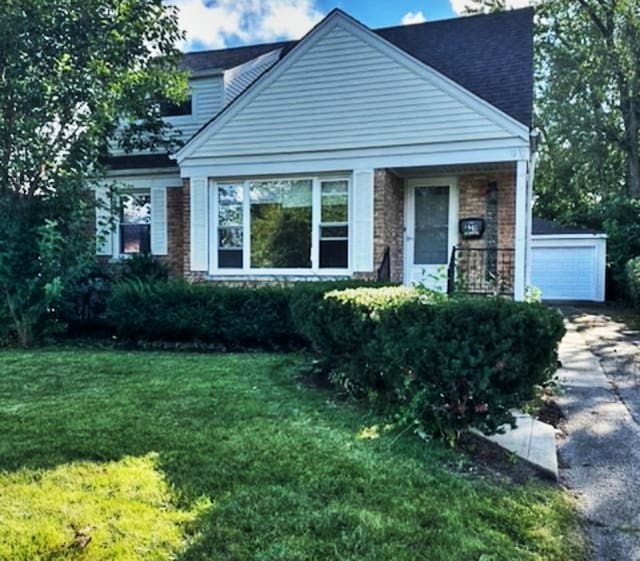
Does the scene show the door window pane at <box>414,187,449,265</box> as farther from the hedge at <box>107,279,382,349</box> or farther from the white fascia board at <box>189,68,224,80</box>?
the white fascia board at <box>189,68,224,80</box>

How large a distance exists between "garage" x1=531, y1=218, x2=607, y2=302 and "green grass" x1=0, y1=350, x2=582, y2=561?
1557 centimetres

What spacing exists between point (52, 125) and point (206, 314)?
172 inches

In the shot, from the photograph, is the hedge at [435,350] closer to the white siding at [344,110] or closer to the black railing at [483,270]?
the black railing at [483,270]

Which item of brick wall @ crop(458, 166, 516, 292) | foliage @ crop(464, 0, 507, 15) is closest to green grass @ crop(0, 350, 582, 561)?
brick wall @ crop(458, 166, 516, 292)

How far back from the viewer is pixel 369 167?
10.1 m

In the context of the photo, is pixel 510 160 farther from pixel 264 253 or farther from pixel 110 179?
pixel 110 179

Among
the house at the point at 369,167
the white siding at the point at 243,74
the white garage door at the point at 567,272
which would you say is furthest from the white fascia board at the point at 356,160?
the white garage door at the point at 567,272

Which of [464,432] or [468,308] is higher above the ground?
[468,308]

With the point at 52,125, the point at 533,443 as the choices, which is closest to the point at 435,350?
the point at 533,443

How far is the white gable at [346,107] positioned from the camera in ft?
31.6

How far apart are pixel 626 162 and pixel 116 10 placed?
949 inches

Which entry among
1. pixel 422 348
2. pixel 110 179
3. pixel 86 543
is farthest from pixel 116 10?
pixel 86 543

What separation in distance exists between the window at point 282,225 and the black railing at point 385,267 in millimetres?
722

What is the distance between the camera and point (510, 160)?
9320mm
